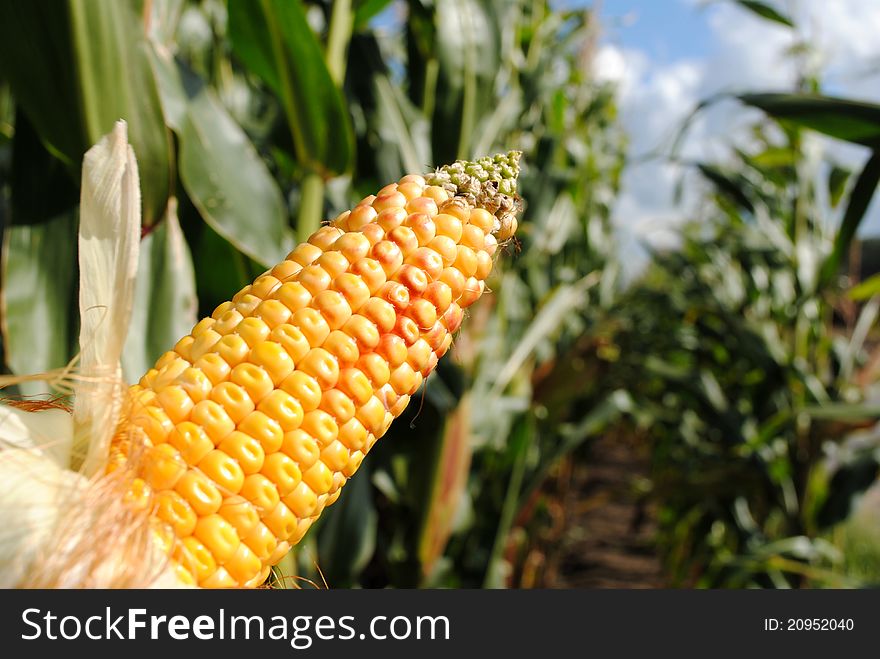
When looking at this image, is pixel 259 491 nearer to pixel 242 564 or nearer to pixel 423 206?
pixel 242 564

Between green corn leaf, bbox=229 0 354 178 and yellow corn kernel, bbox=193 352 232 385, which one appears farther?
green corn leaf, bbox=229 0 354 178

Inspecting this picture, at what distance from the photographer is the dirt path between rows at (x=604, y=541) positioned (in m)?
3.05

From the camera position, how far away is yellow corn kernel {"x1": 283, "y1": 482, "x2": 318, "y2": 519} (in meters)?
0.38

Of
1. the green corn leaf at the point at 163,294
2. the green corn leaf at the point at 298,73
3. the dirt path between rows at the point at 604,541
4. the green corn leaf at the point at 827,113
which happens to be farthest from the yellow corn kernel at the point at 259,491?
the dirt path between rows at the point at 604,541

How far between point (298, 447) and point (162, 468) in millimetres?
72

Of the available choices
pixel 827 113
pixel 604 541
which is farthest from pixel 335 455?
pixel 604 541

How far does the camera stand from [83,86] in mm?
607

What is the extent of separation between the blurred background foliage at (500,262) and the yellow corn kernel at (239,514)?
5.8 inches

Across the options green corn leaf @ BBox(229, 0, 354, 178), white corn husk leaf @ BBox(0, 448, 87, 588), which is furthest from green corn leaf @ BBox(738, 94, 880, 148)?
white corn husk leaf @ BBox(0, 448, 87, 588)

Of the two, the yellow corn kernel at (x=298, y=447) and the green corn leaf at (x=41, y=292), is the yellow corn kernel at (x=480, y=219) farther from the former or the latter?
the green corn leaf at (x=41, y=292)

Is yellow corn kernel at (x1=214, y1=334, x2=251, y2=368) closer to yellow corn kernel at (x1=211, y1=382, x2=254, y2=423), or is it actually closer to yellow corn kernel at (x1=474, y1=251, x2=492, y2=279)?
yellow corn kernel at (x1=211, y1=382, x2=254, y2=423)

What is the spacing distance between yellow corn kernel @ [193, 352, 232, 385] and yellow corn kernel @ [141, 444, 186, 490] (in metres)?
0.05

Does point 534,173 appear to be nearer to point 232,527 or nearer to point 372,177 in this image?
point 372,177

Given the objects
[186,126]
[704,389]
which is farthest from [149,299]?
[704,389]
